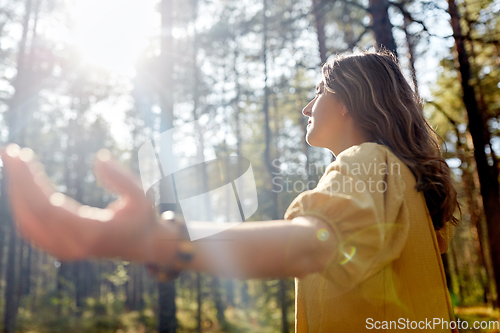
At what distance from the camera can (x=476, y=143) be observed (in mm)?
6582

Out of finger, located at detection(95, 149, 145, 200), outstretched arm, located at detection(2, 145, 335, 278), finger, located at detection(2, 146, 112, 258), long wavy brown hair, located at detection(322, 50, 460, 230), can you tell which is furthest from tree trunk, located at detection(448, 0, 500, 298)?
finger, located at detection(2, 146, 112, 258)

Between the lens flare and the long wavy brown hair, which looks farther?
the long wavy brown hair

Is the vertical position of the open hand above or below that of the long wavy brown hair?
below

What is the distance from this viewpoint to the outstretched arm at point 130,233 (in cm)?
67

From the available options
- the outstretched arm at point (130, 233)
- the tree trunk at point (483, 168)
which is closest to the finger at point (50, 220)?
the outstretched arm at point (130, 233)

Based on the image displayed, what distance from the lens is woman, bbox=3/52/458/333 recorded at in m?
0.70

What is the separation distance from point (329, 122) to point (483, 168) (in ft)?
21.5

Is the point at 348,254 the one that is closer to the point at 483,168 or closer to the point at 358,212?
the point at 358,212

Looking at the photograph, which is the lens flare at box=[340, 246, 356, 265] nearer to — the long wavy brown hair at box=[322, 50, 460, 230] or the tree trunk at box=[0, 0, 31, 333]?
the long wavy brown hair at box=[322, 50, 460, 230]

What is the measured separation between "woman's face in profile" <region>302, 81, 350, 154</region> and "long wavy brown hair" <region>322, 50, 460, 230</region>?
1.6 inches

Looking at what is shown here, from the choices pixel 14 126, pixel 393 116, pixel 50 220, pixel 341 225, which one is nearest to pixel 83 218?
pixel 50 220

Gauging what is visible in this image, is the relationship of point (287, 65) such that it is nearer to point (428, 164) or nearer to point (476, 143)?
point (476, 143)

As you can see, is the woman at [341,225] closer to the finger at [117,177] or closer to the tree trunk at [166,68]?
the finger at [117,177]

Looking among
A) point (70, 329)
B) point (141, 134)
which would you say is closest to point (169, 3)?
point (141, 134)
